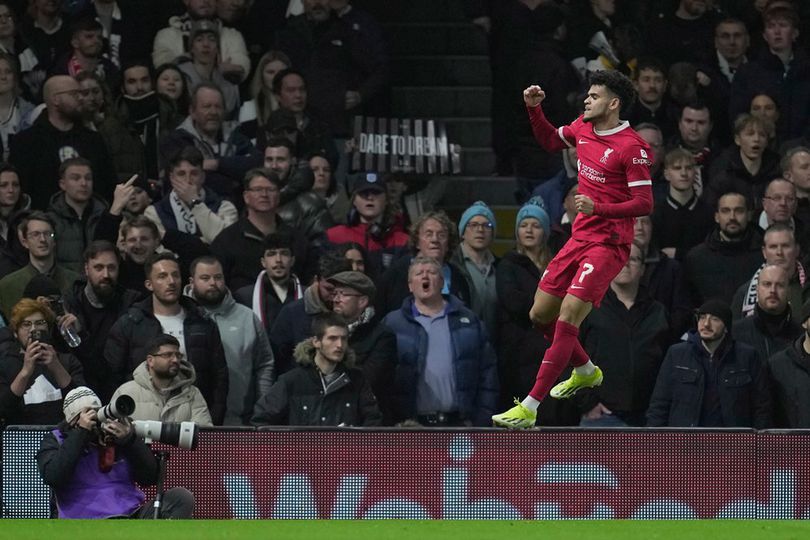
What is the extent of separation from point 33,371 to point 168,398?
0.80m

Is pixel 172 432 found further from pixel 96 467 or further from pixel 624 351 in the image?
pixel 624 351

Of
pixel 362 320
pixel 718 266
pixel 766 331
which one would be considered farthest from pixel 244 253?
pixel 766 331

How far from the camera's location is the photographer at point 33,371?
34.6 ft

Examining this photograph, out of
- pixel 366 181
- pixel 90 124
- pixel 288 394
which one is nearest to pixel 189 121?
pixel 90 124

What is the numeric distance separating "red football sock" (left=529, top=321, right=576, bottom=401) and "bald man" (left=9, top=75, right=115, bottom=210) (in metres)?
4.40

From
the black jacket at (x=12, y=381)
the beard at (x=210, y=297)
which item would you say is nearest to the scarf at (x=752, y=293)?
the beard at (x=210, y=297)

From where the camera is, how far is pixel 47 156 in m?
12.9

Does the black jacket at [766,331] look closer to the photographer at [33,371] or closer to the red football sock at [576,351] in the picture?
the red football sock at [576,351]

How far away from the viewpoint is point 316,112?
14.5 m

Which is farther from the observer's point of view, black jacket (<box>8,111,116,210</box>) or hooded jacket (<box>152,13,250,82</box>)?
hooded jacket (<box>152,13,250,82</box>)

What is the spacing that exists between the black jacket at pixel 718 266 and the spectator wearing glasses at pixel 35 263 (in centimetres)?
405

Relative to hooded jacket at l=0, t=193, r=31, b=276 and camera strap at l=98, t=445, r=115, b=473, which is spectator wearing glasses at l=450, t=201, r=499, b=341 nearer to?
hooded jacket at l=0, t=193, r=31, b=276

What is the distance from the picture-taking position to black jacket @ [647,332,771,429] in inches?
440

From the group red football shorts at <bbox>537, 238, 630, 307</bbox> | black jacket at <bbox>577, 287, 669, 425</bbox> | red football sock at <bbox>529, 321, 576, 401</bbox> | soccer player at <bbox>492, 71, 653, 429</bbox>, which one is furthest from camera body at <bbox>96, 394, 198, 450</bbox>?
black jacket at <bbox>577, 287, 669, 425</bbox>
